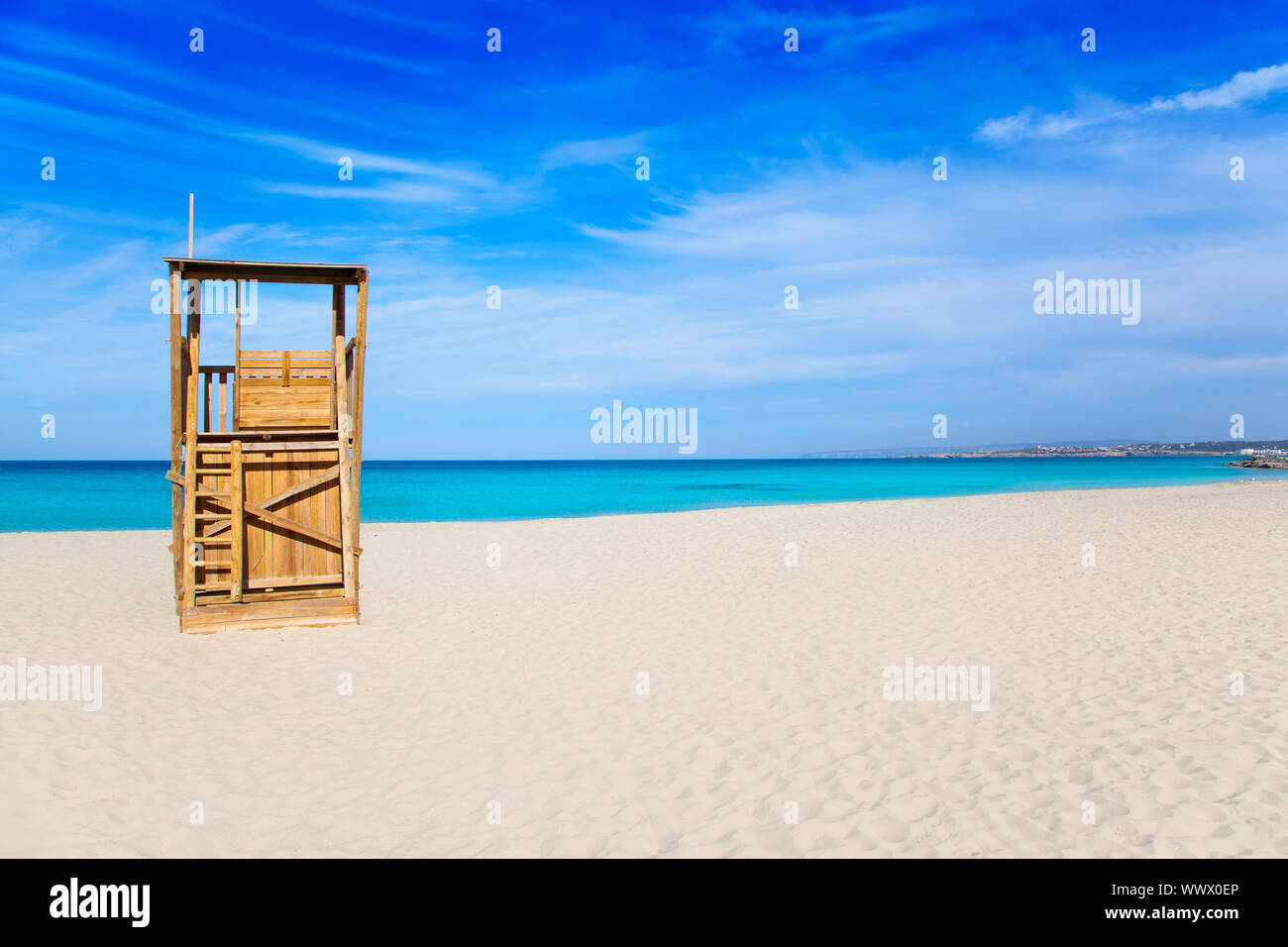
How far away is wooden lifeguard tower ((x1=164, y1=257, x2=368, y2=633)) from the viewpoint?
9297mm

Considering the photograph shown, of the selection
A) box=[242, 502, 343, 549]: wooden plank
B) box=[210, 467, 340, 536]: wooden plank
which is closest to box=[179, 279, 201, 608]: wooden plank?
box=[242, 502, 343, 549]: wooden plank

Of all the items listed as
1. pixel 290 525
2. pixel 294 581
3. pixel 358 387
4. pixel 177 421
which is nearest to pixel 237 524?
pixel 290 525

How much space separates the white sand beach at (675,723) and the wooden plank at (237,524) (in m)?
0.74

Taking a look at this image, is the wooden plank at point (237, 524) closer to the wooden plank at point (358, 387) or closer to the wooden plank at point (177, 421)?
the wooden plank at point (177, 421)

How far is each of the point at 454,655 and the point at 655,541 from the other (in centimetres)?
1061

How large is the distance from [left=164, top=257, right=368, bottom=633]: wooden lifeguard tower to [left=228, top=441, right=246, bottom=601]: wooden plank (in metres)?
0.01

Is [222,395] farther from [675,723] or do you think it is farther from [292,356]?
[675,723]

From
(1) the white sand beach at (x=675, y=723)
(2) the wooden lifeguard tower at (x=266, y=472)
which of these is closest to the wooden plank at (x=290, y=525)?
(2) the wooden lifeguard tower at (x=266, y=472)

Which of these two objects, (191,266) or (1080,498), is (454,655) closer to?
(191,266)

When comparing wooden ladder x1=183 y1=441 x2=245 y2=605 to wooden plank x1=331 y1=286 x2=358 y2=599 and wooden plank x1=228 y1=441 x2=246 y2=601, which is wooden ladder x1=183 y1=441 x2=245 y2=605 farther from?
wooden plank x1=331 y1=286 x2=358 y2=599

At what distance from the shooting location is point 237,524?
9.33 meters

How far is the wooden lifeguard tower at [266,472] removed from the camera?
30.5ft

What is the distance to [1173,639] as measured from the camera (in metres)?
8.24
